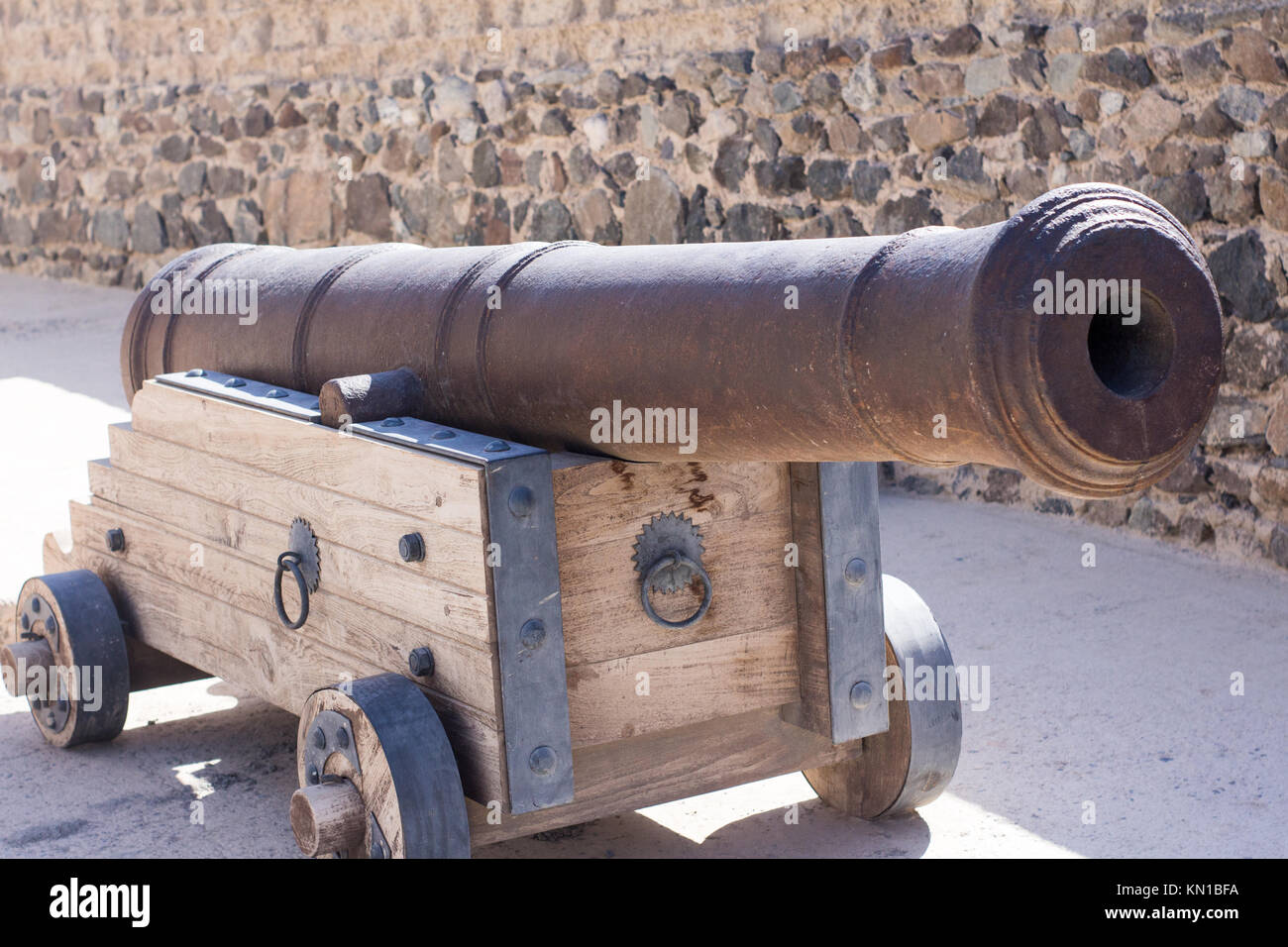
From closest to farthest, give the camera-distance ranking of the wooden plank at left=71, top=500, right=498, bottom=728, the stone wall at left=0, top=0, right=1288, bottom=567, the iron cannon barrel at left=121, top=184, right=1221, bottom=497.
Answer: the iron cannon barrel at left=121, top=184, right=1221, bottom=497 < the wooden plank at left=71, top=500, right=498, bottom=728 < the stone wall at left=0, top=0, right=1288, bottom=567

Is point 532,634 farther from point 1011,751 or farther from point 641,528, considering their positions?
point 1011,751

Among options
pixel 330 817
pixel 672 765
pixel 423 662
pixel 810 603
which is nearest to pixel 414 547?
pixel 423 662

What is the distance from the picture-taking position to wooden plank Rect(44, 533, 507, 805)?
2729mm

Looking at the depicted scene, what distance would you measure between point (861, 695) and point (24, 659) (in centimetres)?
198

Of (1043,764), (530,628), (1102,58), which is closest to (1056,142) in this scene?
(1102,58)

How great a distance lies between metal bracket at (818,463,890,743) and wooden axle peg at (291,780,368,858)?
0.90 m

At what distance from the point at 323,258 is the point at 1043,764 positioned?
1.96 meters

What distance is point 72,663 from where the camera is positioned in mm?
3676

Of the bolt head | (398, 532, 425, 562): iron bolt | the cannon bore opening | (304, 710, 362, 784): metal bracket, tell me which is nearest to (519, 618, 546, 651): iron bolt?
(398, 532, 425, 562): iron bolt

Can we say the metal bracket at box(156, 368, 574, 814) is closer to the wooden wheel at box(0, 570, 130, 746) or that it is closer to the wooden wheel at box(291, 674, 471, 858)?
the wooden wheel at box(291, 674, 471, 858)

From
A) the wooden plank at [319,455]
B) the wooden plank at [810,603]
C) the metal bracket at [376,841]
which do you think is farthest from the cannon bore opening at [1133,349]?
the metal bracket at [376,841]

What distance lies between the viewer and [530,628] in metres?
2.66

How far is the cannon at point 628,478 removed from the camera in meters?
2.10

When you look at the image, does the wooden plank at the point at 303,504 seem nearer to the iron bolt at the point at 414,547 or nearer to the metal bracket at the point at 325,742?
the iron bolt at the point at 414,547
